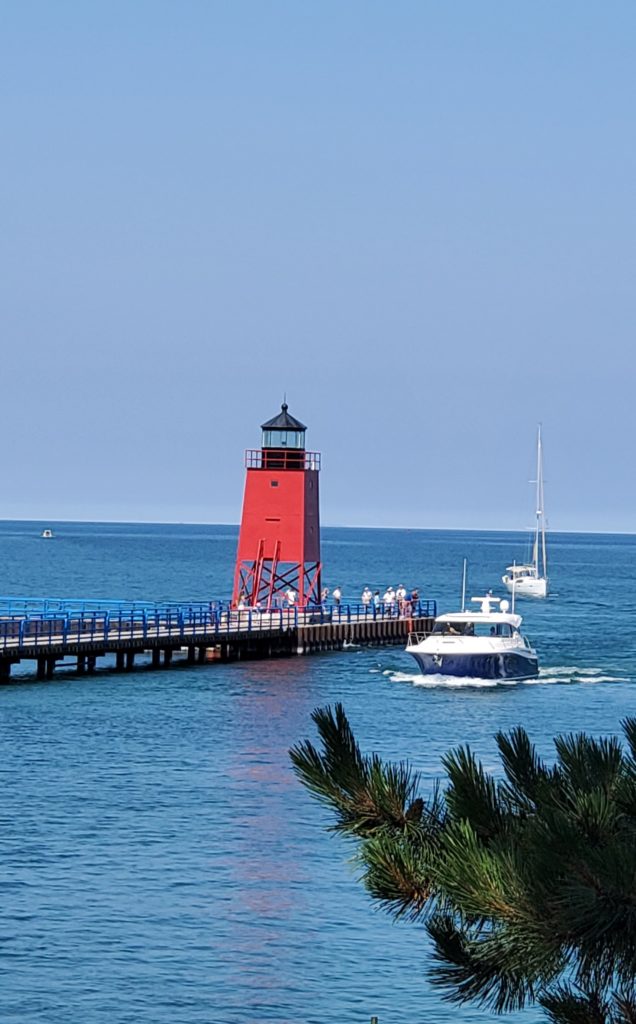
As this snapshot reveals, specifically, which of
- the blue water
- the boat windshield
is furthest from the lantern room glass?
the boat windshield

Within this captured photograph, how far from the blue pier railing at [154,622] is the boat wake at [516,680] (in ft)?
19.8

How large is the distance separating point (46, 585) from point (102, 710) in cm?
8898

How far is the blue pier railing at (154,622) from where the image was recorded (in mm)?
58969

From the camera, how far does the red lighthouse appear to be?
74.1m

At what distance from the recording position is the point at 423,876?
11.7 metres

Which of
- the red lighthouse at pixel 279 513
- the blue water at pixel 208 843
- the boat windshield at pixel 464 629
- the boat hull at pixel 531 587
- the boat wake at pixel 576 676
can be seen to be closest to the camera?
the blue water at pixel 208 843

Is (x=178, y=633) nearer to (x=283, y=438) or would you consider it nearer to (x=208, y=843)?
(x=283, y=438)

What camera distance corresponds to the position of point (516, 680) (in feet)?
216

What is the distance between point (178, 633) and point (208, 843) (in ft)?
111

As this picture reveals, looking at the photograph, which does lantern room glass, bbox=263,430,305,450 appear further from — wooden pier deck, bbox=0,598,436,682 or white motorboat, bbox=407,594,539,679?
white motorboat, bbox=407,594,539,679

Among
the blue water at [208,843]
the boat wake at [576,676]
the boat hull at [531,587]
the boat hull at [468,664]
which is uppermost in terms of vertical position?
the boat hull at [531,587]

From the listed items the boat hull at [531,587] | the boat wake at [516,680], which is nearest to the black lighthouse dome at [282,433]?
the boat wake at [516,680]

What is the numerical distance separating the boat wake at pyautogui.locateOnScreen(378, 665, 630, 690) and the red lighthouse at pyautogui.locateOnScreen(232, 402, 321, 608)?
8.17 meters

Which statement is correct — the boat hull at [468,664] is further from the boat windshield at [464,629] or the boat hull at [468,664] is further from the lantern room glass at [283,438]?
the lantern room glass at [283,438]
